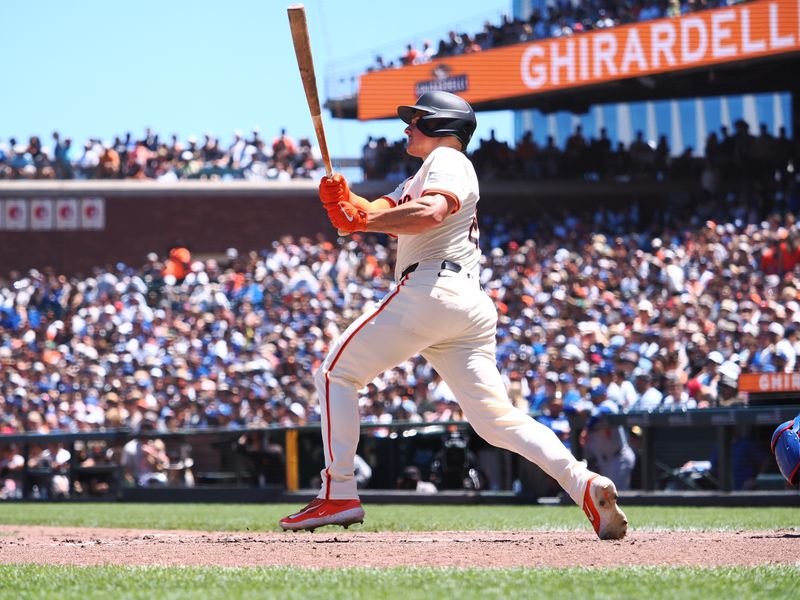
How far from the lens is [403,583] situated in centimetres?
396

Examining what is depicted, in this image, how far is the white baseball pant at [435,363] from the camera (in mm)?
5453

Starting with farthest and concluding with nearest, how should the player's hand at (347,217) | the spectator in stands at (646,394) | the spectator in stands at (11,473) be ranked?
the spectator in stands at (11,473), the spectator in stands at (646,394), the player's hand at (347,217)

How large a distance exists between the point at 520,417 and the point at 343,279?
17308 millimetres

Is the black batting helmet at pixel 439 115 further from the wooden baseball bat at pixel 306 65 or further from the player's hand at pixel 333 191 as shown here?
the player's hand at pixel 333 191

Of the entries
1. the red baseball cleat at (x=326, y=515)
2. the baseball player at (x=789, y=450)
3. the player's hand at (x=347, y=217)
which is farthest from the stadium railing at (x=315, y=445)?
the player's hand at (x=347, y=217)

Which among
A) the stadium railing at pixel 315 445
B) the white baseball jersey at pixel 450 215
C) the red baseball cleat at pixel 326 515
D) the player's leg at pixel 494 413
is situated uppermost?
the white baseball jersey at pixel 450 215

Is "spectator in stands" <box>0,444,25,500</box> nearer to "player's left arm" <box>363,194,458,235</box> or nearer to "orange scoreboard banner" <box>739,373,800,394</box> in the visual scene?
"orange scoreboard banner" <box>739,373,800,394</box>

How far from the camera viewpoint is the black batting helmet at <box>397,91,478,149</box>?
Answer: 227 inches

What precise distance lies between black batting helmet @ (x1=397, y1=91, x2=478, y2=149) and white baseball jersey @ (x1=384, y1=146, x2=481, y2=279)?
0.50 feet

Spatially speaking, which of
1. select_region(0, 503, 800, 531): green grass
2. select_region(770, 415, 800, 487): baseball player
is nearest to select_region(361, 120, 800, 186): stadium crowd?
select_region(0, 503, 800, 531): green grass

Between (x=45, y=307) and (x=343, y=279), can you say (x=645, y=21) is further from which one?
(x=45, y=307)

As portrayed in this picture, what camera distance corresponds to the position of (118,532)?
25.2 ft

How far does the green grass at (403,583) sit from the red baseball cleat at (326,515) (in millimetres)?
1119

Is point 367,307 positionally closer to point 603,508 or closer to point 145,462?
point 145,462
